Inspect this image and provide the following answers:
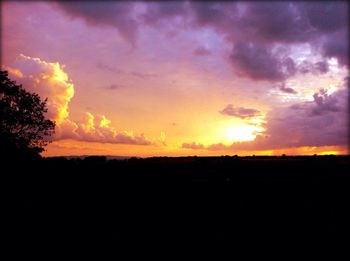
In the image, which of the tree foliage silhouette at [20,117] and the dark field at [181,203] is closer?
the dark field at [181,203]

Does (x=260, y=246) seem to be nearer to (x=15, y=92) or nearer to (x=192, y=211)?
(x=192, y=211)

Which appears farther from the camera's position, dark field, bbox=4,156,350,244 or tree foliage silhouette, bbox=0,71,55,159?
tree foliage silhouette, bbox=0,71,55,159

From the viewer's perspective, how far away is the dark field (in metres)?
18.1

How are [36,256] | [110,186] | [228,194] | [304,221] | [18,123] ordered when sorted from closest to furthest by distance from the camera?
[36,256] < [304,221] < [228,194] < [110,186] < [18,123]

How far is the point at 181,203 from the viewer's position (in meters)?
21.1

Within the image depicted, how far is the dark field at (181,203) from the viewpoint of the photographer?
59.3ft

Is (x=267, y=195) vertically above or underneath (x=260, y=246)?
above

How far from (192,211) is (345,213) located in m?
7.84

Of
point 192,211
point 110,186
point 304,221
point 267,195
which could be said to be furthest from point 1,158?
point 304,221

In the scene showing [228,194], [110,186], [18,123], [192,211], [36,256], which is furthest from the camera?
[18,123]

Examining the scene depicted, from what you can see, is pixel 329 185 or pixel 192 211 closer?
pixel 192 211

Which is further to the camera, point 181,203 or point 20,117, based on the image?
point 20,117

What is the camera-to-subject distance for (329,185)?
72.0ft

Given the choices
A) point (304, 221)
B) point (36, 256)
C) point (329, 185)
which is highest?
point (329, 185)
